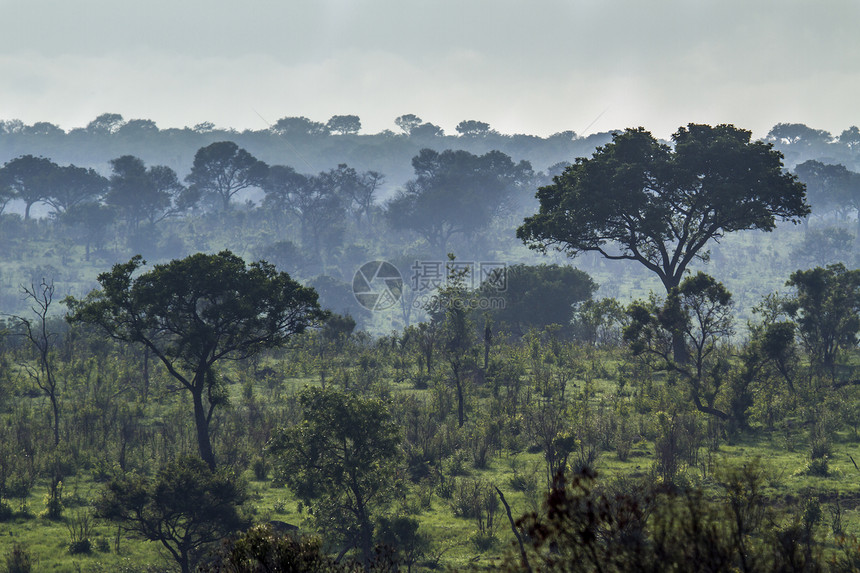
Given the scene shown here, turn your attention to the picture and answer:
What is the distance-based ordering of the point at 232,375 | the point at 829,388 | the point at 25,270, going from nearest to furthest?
1. the point at 829,388
2. the point at 232,375
3. the point at 25,270

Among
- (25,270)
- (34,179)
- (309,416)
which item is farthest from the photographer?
(34,179)

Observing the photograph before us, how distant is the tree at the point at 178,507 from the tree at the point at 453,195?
9440 cm

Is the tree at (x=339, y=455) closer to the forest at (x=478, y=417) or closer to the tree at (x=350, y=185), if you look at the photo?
the forest at (x=478, y=417)

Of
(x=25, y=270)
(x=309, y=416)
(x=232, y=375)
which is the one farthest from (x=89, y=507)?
(x=25, y=270)

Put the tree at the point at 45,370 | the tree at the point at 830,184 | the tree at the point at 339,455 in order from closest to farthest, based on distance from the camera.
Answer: the tree at the point at 339,455, the tree at the point at 45,370, the tree at the point at 830,184

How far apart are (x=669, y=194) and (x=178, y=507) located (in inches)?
1132

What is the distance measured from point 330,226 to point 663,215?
84076 millimetres

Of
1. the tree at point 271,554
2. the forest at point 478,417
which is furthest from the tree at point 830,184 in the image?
the tree at point 271,554

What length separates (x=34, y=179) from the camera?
101125 mm

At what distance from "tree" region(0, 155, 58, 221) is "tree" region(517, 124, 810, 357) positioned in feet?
296

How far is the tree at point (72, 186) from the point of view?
104 m

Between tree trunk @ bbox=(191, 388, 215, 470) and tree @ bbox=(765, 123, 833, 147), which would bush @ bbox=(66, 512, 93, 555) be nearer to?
tree trunk @ bbox=(191, 388, 215, 470)

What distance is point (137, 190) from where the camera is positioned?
106 metres

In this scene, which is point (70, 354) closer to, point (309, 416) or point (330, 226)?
point (309, 416)
